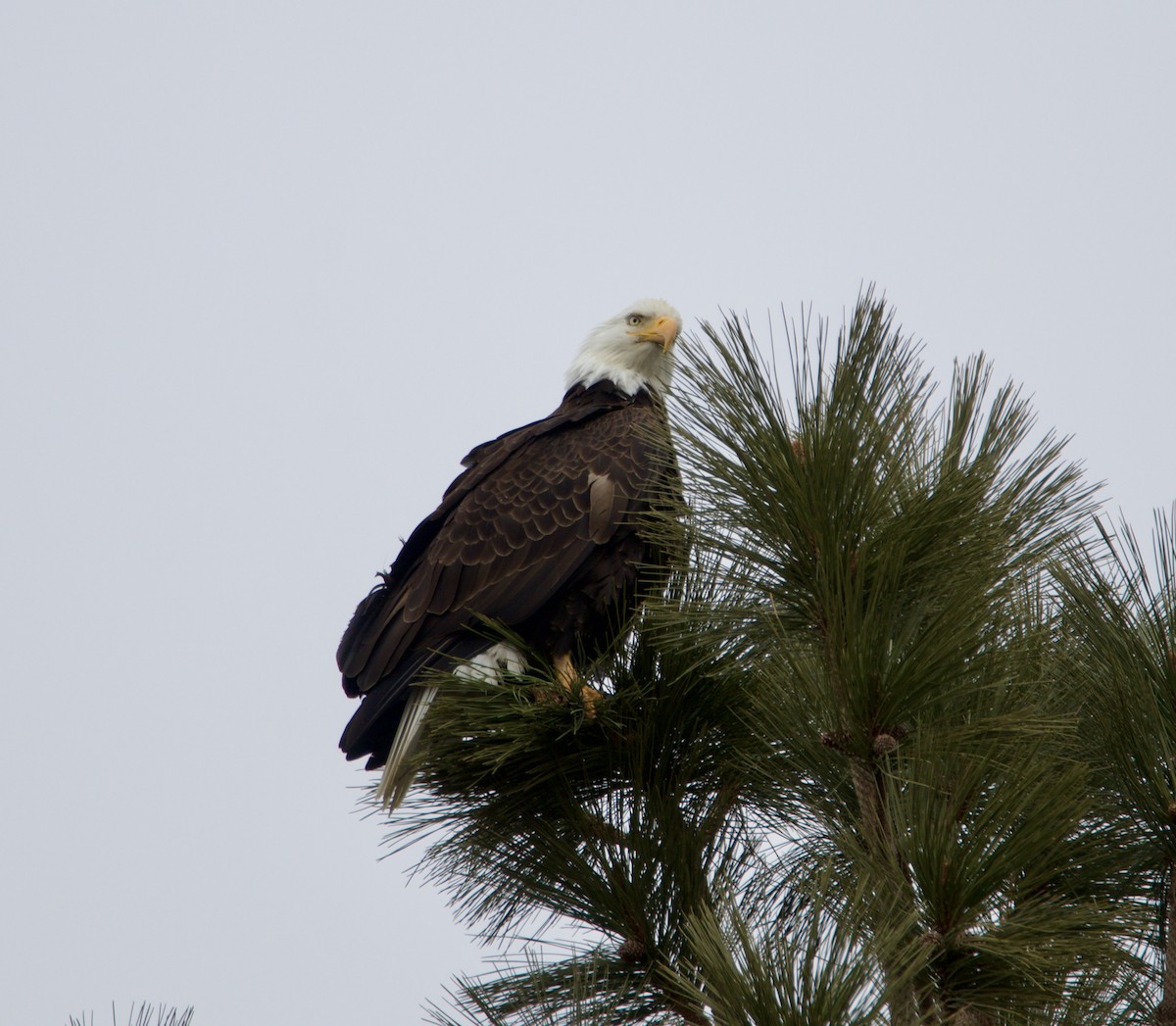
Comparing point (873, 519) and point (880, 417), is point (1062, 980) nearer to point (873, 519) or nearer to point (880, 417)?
point (873, 519)

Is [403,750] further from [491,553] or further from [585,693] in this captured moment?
[585,693]

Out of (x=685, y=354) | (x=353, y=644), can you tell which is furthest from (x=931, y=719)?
(x=353, y=644)

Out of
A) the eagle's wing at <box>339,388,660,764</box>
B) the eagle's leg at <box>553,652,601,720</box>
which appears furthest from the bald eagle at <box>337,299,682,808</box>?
the eagle's leg at <box>553,652,601,720</box>

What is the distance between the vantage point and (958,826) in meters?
2.28

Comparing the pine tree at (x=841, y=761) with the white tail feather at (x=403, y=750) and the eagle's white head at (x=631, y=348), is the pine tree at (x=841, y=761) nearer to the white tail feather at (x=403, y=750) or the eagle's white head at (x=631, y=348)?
the white tail feather at (x=403, y=750)

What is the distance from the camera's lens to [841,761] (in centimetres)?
249

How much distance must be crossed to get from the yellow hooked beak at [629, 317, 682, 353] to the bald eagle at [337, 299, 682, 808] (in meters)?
0.82

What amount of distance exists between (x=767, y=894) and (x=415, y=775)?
45.5 inches

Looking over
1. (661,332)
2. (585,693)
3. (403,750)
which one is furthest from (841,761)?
(661,332)

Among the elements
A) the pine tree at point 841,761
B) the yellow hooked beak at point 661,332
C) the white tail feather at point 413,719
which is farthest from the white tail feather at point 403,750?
the yellow hooked beak at point 661,332

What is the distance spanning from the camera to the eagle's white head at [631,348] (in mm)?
5582

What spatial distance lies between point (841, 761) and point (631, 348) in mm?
3387

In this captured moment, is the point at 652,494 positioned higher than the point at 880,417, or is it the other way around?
the point at 652,494

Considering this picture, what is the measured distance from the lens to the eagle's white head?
5.58 m
